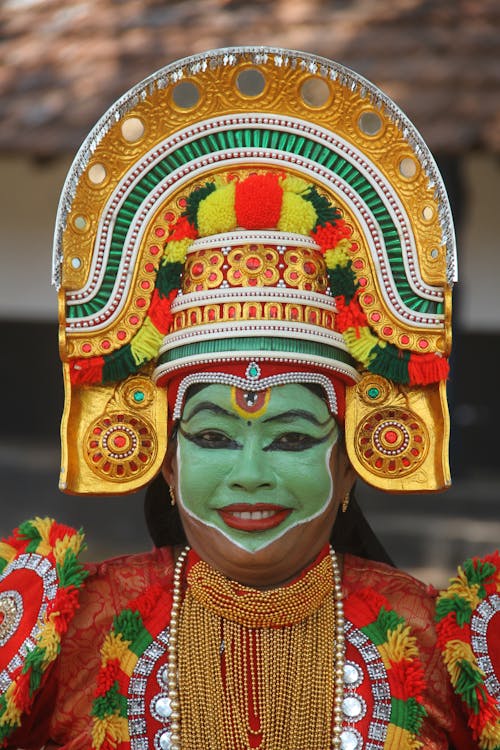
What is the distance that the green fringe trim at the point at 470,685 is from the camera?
3.23m

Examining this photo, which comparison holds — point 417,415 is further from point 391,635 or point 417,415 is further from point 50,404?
point 50,404

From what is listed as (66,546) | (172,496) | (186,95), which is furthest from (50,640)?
(186,95)

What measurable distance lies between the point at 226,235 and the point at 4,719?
121 cm

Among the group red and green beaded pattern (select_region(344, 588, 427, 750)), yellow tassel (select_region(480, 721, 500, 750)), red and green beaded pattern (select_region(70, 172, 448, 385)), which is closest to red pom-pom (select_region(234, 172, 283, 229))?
Result: red and green beaded pattern (select_region(70, 172, 448, 385))

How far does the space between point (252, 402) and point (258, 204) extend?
1.47 ft

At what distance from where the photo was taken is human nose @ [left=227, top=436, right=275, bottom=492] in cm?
317

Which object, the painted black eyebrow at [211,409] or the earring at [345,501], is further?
the earring at [345,501]

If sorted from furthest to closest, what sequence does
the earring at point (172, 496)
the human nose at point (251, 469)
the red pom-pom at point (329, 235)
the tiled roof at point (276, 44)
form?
the tiled roof at point (276, 44), the earring at point (172, 496), the red pom-pom at point (329, 235), the human nose at point (251, 469)

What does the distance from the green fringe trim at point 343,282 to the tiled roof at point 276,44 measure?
13.7 ft

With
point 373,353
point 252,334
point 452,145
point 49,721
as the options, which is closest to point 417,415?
point 373,353

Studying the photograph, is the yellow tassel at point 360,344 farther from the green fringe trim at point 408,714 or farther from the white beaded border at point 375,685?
the green fringe trim at point 408,714

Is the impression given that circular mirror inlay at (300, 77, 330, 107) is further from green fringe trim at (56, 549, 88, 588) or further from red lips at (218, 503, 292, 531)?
green fringe trim at (56, 549, 88, 588)

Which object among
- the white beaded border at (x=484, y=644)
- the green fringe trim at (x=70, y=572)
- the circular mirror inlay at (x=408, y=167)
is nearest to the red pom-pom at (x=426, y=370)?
the circular mirror inlay at (x=408, y=167)

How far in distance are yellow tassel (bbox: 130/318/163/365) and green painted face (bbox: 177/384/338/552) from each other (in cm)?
Result: 15
